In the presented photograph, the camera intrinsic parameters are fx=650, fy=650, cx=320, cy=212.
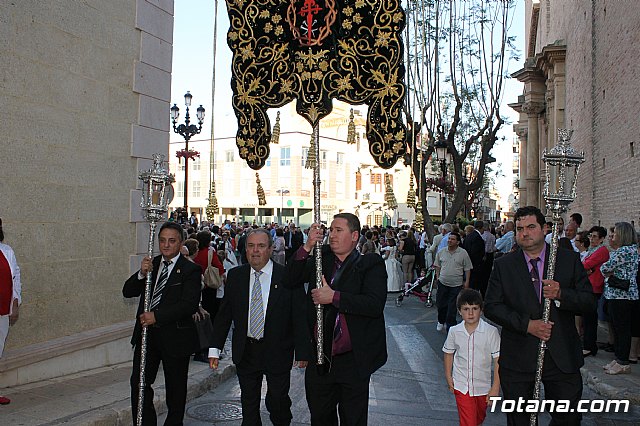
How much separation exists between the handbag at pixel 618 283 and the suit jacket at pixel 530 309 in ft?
13.8

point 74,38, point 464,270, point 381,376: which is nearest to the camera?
point 74,38

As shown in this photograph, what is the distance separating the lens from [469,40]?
24156mm

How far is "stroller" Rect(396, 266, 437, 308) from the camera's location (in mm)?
16016

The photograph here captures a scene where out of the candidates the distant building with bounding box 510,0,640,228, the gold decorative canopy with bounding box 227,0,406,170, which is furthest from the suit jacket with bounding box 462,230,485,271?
the gold decorative canopy with bounding box 227,0,406,170

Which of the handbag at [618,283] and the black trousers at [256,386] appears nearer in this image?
the black trousers at [256,386]

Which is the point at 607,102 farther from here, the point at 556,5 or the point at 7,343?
the point at 7,343

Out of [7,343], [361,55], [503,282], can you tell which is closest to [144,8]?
[361,55]

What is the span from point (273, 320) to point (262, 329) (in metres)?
0.11

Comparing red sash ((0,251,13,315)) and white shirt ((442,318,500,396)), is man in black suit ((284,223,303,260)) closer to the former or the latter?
red sash ((0,251,13,315))

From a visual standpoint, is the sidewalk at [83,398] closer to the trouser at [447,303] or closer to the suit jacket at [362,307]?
the suit jacket at [362,307]

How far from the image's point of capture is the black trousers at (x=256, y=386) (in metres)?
5.14

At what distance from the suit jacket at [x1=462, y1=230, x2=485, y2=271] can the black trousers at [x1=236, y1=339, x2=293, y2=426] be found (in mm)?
10229

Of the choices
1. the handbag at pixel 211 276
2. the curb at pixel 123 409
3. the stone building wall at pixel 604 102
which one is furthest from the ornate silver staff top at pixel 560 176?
the stone building wall at pixel 604 102

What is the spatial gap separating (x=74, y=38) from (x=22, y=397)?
162 inches
